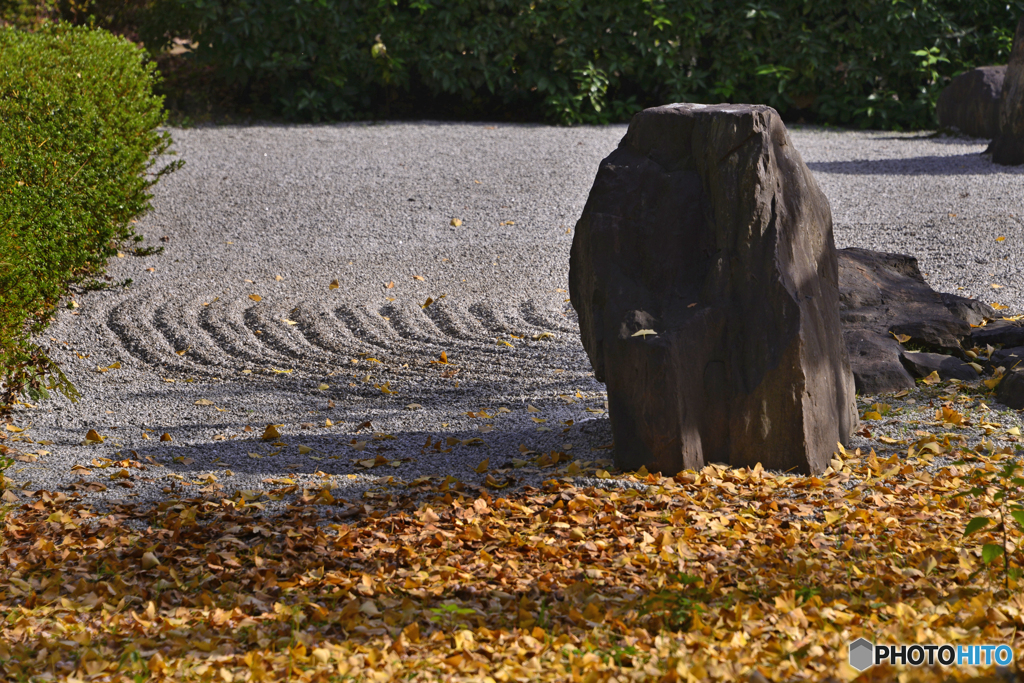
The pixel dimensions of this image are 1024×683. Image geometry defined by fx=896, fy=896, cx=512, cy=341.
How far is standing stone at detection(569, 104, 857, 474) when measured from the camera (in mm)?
3490

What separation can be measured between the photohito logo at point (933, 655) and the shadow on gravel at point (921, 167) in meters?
8.13

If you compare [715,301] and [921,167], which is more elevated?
[921,167]

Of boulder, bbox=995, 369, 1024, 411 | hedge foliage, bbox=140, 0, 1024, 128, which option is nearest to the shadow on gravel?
hedge foliage, bbox=140, 0, 1024, 128

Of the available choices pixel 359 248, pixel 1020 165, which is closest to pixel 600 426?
pixel 359 248

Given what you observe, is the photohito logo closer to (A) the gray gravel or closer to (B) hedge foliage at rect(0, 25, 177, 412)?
(A) the gray gravel

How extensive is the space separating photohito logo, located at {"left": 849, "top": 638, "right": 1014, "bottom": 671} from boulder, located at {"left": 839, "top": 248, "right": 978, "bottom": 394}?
2.50 metres

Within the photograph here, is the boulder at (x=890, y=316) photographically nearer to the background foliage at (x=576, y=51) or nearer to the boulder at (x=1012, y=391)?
the boulder at (x=1012, y=391)

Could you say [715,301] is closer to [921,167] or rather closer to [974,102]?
[921,167]

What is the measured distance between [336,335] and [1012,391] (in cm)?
407

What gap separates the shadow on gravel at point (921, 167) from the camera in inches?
380

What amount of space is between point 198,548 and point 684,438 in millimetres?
1866

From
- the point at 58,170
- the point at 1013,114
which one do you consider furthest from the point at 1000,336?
the point at 58,170

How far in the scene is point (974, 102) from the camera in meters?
11.1

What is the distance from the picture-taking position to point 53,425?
4586mm
